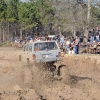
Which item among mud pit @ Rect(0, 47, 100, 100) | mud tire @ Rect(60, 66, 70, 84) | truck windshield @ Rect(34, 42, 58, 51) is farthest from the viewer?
truck windshield @ Rect(34, 42, 58, 51)

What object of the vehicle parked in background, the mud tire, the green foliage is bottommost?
the mud tire

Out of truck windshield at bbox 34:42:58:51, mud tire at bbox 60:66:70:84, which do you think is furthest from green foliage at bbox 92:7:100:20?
mud tire at bbox 60:66:70:84

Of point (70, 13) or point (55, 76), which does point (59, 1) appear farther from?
point (55, 76)

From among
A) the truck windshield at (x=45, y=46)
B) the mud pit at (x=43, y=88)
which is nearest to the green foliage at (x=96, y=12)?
the mud pit at (x=43, y=88)

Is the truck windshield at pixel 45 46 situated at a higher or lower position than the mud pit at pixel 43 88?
higher

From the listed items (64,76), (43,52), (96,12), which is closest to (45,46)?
(43,52)

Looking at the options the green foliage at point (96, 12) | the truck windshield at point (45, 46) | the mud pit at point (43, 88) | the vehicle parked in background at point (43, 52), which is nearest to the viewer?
the mud pit at point (43, 88)

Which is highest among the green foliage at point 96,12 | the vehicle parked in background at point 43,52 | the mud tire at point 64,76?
the green foliage at point 96,12

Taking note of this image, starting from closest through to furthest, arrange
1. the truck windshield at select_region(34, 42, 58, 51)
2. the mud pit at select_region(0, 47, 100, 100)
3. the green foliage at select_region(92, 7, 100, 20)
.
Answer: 1. the mud pit at select_region(0, 47, 100, 100)
2. the truck windshield at select_region(34, 42, 58, 51)
3. the green foliage at select_region(92, 7, 100, 20)

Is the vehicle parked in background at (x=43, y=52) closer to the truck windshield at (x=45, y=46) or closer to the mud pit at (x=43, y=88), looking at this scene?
the truck windshield at (x=45, y=46)

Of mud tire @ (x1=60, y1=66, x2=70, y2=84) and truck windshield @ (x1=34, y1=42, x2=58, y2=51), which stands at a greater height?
truck windshield @ (x1=34, y1=42, x2=58, y2=51)

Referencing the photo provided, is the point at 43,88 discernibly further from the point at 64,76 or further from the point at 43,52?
the point at 43,52

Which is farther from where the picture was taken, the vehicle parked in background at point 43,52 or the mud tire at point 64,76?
the vehicle parked in background at point 43,52

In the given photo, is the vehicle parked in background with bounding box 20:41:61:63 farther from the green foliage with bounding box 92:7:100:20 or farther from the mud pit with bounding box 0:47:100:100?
the green foliage with bounding box 92:7:100:20
